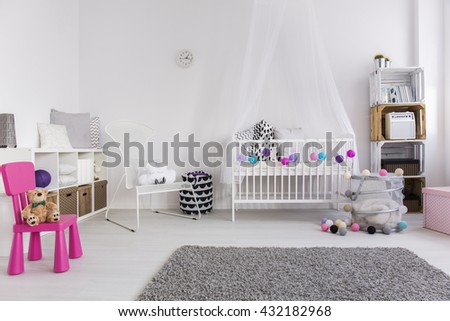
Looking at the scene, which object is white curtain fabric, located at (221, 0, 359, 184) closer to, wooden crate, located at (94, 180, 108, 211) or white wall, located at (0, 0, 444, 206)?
white wall, located at (0, 0, 444, 206)

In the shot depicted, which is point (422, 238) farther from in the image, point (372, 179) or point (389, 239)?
point (372, 179)

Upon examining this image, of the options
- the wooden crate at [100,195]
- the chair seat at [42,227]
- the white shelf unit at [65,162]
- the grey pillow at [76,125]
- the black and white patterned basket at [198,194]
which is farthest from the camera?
the wooden crate at [100,195]

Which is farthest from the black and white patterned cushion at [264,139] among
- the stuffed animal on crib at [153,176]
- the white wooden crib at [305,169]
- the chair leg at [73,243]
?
the chair leg at [73,243]

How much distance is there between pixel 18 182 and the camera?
6.00 ft

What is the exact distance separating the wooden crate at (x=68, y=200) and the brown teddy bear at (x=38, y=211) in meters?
0.99

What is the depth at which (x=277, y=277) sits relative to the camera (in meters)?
1.54

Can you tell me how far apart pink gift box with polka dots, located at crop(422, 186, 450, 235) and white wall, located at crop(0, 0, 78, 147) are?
3927 mm

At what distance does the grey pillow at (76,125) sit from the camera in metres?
3.27

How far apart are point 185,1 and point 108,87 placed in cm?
148

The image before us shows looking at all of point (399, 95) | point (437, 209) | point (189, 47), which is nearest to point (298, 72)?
point (399, 95)

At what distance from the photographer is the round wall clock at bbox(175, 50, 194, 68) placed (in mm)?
3584

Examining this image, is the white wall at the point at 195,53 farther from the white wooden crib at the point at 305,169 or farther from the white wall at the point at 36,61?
the white wooden crib at the point at 305,169
